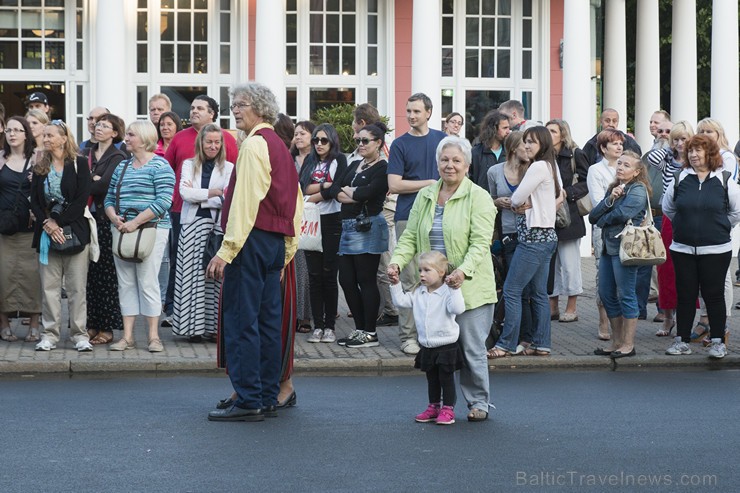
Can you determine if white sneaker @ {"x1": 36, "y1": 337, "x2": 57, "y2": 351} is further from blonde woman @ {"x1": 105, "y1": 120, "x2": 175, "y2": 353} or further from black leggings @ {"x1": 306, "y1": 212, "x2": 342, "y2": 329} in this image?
black leggings @ {"x1": 306, "y1": 212, "x2": 342, "y2": 329}

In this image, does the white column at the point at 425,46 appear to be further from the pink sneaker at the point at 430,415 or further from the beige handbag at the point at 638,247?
the pink sneaker at the point at 430,415

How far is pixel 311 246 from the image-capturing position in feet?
39.2

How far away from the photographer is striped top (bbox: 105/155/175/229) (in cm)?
1111

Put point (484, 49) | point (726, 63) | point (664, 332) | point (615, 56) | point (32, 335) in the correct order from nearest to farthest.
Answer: point (32, 335)
point (664, 332)
point (726, 63)
point (484, 49)
point (615, 56)

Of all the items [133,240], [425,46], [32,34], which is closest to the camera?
[133,240]

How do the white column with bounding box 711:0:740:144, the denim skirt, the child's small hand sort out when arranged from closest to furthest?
the child's small hand, the denim skirt, the white column with bounding box 711:0:740:144

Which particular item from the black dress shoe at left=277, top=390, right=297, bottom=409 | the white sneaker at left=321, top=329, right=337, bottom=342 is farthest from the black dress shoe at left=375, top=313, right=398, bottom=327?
the black dress shoe at left=277, top=390, right=297, bottom=409

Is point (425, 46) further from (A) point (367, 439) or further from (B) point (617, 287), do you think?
(A) point (367, 439)

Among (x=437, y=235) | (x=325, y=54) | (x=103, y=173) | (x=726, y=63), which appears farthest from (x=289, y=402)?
(x=325, y=54)

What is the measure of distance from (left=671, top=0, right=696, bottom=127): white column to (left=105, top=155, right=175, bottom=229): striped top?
15.3m

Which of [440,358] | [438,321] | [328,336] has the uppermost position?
[438,321]

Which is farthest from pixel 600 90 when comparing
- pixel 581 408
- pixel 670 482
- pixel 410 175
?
pixel 670 482

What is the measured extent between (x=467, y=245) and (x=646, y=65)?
58.2ft

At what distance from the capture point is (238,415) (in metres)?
8.38
